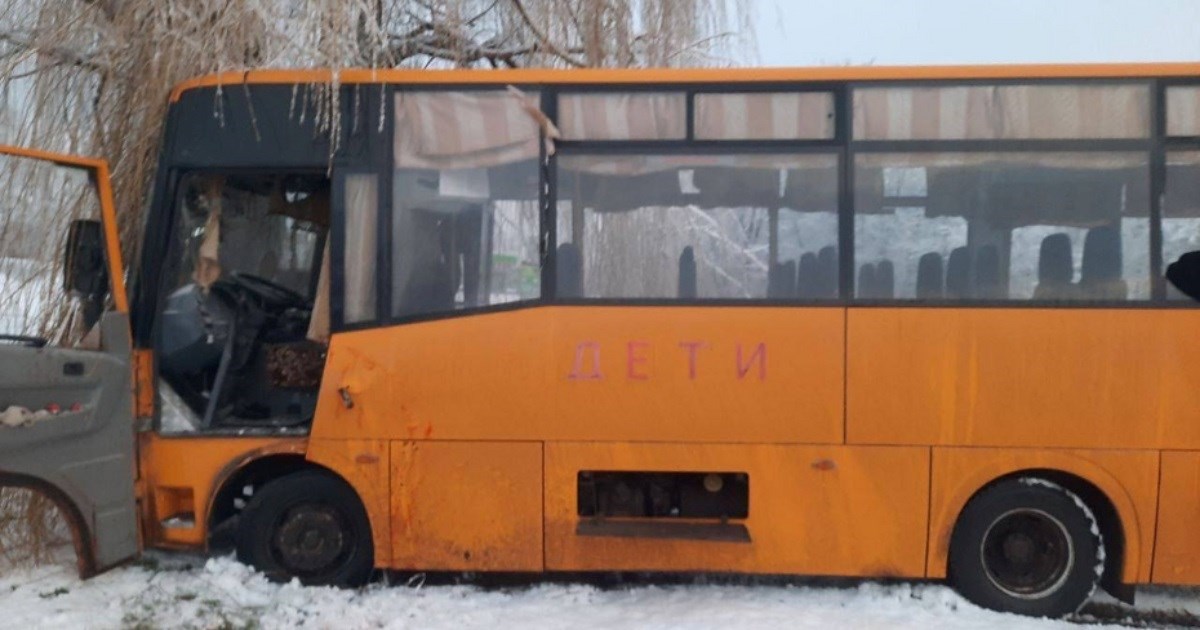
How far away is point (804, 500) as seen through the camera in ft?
17.9

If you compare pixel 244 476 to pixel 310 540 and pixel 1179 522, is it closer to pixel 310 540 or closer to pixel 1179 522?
pixel 310 540

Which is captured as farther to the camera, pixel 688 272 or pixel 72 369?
pixel 688 272

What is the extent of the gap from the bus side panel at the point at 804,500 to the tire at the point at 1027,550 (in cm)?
31

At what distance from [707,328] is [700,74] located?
146 centimetres

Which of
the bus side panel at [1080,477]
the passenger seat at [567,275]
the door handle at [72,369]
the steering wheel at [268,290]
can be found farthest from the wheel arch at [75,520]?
the bus side panel at [1080,477]

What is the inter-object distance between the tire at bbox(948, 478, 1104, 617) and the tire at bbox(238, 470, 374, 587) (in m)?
3.52

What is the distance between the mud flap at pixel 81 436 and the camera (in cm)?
500

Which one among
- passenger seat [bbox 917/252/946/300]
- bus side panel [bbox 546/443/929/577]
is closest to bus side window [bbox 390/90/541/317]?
bus side panel [bbox 546/443/929/577]

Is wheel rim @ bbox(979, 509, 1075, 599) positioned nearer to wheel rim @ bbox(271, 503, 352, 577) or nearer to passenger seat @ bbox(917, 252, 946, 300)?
passenger seat @ bbox(917, 252, 946, 300)

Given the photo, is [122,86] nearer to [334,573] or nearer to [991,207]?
[334,573]

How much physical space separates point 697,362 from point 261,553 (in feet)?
9.41

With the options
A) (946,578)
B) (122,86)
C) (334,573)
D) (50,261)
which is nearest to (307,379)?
(334,573)

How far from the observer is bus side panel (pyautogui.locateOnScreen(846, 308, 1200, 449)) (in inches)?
207

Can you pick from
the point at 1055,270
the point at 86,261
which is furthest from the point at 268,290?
the point at 1055,270
